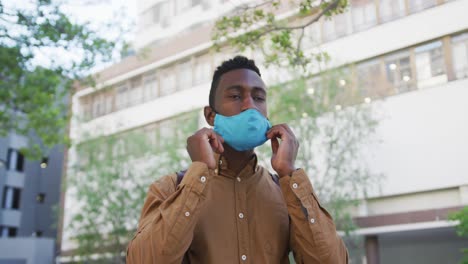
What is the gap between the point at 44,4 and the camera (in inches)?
Result: 331

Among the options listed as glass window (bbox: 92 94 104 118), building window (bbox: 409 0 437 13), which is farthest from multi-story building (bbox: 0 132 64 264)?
building window (bbox: 409 0 437 13)

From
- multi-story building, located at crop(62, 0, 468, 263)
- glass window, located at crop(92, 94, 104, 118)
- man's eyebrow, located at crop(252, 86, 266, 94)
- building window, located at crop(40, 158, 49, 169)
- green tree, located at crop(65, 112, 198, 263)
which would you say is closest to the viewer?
man's eyebrow, located at crop(252, 86, 266, 94)

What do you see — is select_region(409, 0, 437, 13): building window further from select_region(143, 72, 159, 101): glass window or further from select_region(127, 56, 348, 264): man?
select_region(127, 56, 348, 264): man

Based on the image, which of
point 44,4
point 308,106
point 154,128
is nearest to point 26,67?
point 44,4

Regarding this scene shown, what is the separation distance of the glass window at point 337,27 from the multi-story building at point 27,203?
17.3 meters

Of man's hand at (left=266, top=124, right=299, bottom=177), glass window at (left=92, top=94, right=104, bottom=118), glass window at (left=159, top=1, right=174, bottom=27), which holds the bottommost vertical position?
man's hand at (left=266, top=124, right=299, bottom=177)

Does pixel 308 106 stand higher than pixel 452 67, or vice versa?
pixel 452 67

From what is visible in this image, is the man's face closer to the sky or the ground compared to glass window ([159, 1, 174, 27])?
closer to the ground

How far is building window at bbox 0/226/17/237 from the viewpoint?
2920cm

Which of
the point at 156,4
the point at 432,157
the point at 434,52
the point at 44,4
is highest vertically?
the point at 156,4

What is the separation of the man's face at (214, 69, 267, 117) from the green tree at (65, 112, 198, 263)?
1507 centimetres

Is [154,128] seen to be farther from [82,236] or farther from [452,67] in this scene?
[452,67]

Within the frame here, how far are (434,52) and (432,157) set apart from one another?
3418 mm

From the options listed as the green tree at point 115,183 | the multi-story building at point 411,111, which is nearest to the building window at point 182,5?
the multi-story building at point 411,111
